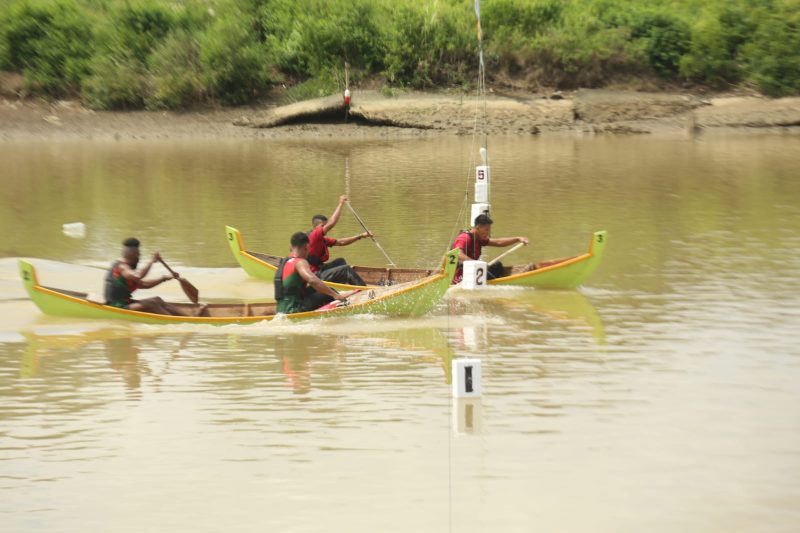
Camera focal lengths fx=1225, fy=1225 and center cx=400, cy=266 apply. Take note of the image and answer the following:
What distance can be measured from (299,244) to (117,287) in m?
2.34

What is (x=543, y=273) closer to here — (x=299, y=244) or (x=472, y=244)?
(x=472, y=244)

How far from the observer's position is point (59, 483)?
A: 9.60 metres

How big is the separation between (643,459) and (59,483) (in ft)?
15.3

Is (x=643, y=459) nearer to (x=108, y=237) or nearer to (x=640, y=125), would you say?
(x=108, y=237)

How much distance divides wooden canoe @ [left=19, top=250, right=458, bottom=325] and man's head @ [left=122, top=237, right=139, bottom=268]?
0.61 m

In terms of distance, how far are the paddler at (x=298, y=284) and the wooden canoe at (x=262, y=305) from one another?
0.58 ft

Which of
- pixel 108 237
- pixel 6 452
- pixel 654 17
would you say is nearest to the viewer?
pixel 6 452

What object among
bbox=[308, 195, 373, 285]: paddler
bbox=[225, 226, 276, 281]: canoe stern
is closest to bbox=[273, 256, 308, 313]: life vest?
bbox=[308, 195, 373, 285]: paddler

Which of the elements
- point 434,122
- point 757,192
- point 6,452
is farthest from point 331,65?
point 6,452

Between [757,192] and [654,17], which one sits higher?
[654,17]

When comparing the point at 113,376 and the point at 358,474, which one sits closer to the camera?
the point at 358,474

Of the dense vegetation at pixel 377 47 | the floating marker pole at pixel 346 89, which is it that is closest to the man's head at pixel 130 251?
the floating marker pole at pixel 346 89

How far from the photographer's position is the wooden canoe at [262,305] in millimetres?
→ 14578

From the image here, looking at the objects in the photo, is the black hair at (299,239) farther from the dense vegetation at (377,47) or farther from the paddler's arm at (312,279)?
the dense vegetation at (377,47)
